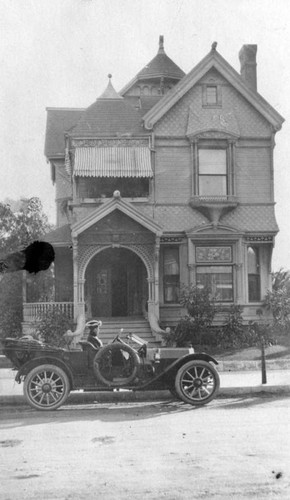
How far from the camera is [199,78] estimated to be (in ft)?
74.4

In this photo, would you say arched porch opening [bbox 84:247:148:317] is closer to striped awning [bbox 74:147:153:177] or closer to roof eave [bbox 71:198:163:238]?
roof eave [bbox 71:198:163:238]

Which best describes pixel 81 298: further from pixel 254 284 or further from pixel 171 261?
pixel 254 284

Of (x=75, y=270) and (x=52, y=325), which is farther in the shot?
(x=75, y=270)

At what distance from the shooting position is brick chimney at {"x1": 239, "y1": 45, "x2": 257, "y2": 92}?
80.9 feet

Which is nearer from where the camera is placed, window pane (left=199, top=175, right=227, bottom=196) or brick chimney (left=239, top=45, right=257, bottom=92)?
window pane (left=199, top=175, right=227, bottom=196)

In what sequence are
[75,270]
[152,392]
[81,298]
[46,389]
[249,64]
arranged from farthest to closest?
1. [249,64]
2. [75,270]
3. [81,298]
4. [152,392]
5. [46,389]

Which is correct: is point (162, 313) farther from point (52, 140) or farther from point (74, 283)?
point (52, 140)

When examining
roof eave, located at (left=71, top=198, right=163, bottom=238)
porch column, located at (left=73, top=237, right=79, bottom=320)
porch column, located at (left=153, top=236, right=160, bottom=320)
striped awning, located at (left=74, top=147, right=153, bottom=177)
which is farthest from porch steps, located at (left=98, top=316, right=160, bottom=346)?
striped awning, located at (left=74, top=147, right=153, bottom=177)

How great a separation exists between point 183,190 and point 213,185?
1.08 meters

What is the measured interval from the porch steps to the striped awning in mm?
4940

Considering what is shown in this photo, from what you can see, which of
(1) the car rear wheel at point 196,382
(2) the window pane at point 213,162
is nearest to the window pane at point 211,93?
(2) the window pane at point 213,162

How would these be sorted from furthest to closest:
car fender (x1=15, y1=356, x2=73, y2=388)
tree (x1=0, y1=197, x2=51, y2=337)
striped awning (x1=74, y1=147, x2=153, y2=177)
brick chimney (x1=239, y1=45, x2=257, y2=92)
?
brick chimney (x1=239, y1=45, x2=257, y2=92) → tree (x1=0, y1=197, x2=51, y2=337) → striped awning (x1=74, y1=147, x2=153, y2=177) → car fender (x1=15, y1=356, x2=73, y2=388)

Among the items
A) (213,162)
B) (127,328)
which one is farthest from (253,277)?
(127,328)

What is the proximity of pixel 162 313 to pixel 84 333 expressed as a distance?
9.73ft
